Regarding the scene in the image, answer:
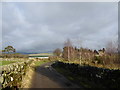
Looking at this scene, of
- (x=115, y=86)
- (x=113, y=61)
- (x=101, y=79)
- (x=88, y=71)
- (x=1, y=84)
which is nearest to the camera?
(x=115, y=86)

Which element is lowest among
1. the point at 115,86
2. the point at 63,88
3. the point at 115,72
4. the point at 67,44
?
the point at 63,88

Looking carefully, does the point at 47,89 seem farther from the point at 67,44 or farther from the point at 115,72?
the point at 67,44

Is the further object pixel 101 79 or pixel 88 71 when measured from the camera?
pixel 88 71

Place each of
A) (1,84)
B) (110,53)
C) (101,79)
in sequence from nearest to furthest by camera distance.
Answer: (1,84) → (101,79) → (110,53)

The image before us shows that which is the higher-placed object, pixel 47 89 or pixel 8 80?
pixel 8 80

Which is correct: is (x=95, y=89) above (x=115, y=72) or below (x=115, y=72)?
below

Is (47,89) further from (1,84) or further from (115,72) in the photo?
(115,72)

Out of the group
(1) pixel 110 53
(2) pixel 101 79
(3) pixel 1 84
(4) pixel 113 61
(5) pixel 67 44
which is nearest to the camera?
(3) pixel 1 84

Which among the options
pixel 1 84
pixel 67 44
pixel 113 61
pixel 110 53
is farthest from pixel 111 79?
pixel 67 44

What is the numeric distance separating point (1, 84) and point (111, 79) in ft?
28.3

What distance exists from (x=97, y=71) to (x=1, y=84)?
8.49 metres

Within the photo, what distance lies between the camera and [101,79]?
31.8ft

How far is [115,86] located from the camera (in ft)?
25.9

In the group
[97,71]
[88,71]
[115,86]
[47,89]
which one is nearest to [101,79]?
[97,71]
